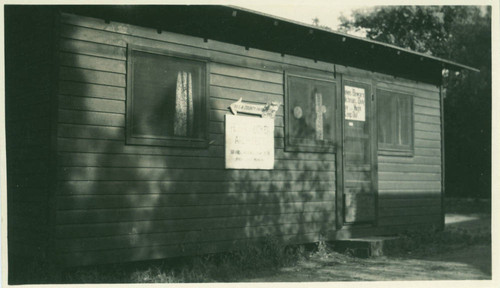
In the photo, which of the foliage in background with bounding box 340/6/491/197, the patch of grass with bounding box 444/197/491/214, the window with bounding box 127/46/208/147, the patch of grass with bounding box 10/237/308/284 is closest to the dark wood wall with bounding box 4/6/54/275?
the patch of grass with bounding box 10/237/308/284

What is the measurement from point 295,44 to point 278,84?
856 millimetres

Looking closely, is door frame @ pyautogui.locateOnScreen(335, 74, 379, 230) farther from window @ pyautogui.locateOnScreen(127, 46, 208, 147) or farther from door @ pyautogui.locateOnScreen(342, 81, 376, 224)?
window @ pyautogui.locateOnScreen(127, 46, 208, 147)

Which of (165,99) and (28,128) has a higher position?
(165,99)

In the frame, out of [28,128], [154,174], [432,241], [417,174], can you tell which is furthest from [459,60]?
[28,128]

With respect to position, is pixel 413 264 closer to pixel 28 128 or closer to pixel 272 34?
pixel 272 34

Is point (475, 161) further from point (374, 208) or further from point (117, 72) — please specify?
point (117, 72)

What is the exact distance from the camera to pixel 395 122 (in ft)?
38.3

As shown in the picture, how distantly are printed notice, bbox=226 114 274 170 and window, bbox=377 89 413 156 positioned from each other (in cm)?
312

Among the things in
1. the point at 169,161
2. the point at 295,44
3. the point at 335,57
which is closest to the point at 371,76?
the point at 335,57

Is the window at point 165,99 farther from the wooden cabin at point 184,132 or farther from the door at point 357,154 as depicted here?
the door at point 357,154

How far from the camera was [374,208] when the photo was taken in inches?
437

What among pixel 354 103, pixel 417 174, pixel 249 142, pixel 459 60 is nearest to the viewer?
pixel 249 142

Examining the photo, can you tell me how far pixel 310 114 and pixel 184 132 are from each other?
9.06 ft

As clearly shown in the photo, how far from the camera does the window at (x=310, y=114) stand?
959 centimetres
